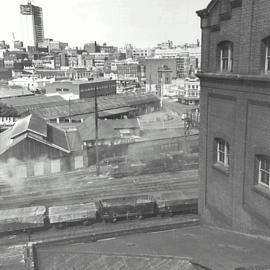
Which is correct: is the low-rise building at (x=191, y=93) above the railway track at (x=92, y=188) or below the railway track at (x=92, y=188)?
above

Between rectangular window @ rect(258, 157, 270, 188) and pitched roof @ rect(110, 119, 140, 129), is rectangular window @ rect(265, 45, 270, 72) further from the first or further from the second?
pitched roof @ rect(110, 119, 140, 129)

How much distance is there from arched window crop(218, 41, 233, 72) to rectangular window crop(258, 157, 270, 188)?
3.98 m

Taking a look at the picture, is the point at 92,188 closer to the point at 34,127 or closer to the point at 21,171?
the point at 21,171

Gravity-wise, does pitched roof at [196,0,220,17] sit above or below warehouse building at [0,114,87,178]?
above

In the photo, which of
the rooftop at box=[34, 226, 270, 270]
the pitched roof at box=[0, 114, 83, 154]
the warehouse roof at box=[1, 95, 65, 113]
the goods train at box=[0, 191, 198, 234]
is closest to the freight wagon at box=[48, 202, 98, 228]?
the goods train at box=[0, 191, 198, 234]

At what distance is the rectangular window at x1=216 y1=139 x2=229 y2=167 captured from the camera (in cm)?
1546

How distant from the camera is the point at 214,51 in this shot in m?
15.4

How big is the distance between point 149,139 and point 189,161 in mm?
6832

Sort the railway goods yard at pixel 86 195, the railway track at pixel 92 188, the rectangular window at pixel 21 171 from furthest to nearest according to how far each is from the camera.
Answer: the rectangular window at pixel 21 171 < the railway track at pixel 92 188 < the railway goods yard at pixel 86 195

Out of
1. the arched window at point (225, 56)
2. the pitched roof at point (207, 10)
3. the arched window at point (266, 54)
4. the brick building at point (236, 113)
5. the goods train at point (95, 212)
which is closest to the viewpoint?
the arched window at point (266, 54)

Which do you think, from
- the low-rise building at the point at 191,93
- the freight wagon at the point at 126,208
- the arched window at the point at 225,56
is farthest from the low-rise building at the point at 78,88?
the arched window at the point at 225,56

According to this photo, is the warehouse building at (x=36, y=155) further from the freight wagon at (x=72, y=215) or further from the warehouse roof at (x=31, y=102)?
the warehouse roof at (x=31, y=102)

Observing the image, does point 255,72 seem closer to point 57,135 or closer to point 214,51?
point 214,51

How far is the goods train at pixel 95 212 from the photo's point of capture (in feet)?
78.3
